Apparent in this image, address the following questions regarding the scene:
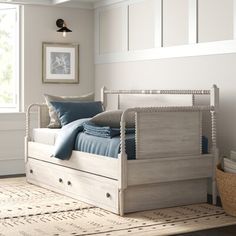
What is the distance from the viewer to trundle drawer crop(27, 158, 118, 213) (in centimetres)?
412

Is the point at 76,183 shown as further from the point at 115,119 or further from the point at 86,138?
the point at 115,119

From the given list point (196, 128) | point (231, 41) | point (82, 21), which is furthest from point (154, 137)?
point (82, 21)

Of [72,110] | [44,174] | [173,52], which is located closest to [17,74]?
[72,110]

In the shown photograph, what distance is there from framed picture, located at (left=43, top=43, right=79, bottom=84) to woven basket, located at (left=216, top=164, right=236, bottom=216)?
2.74 m

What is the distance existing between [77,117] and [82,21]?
1.62 meters

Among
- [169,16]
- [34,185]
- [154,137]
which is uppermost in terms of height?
[169,16]

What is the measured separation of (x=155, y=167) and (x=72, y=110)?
1.47 metres

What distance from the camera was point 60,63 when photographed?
20.5ft

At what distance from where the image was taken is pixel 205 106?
14.3 ft

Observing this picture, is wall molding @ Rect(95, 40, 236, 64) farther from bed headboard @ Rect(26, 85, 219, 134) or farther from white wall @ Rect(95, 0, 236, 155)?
bed headboard @ Rect(26, 85, 219, 134)

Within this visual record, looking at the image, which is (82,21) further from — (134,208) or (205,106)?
(134,208)

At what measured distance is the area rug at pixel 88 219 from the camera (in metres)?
3.56

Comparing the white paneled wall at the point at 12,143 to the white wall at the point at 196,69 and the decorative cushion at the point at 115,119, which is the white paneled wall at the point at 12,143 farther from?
the decorative cushion at the point at 115,119

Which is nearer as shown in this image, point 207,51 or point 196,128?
point 196,128
